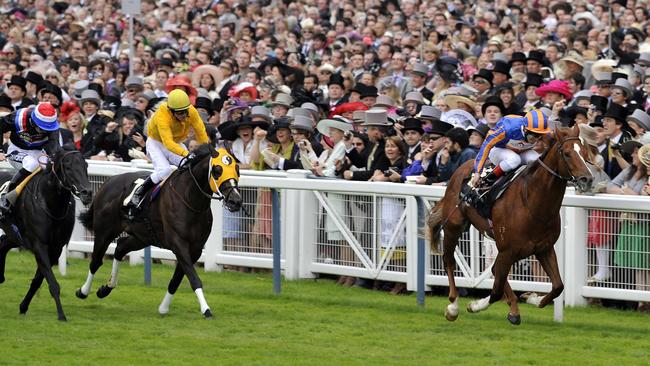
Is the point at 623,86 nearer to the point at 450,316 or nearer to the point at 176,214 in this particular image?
the point at 450,316

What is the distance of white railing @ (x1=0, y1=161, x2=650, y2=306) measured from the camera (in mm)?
11227

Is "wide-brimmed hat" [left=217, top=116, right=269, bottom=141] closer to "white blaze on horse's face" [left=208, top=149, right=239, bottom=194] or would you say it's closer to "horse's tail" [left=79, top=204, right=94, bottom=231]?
"horse's tail" [left=79, top=204, right=94, bottom=231]

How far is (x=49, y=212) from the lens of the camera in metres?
11.7

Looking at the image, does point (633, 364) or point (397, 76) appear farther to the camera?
point (397, 76)

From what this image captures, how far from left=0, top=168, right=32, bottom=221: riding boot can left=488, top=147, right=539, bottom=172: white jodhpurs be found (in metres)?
4.03

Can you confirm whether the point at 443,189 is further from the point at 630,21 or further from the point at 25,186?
the point at 630,21

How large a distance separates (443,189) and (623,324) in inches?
79.0

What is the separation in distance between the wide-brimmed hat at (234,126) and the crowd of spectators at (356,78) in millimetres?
15

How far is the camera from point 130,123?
16.3 metres

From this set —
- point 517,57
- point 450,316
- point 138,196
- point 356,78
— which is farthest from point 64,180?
point 356,78

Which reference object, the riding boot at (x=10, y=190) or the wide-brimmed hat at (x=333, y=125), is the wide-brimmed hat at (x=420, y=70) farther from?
the riding boot at (x=10, y=190)

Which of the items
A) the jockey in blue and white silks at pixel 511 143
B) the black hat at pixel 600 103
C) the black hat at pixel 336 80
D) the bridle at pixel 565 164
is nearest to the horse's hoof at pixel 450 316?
the jockey in blue and white silks at pixel 511 143

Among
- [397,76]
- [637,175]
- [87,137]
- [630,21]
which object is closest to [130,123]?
[87,137]

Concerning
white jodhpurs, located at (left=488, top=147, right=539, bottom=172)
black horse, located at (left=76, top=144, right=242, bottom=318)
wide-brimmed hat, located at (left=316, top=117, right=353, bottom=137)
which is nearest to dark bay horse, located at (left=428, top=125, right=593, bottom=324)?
white jodhpurs, located at (left=488, top=147, right=539, bottom=172)
